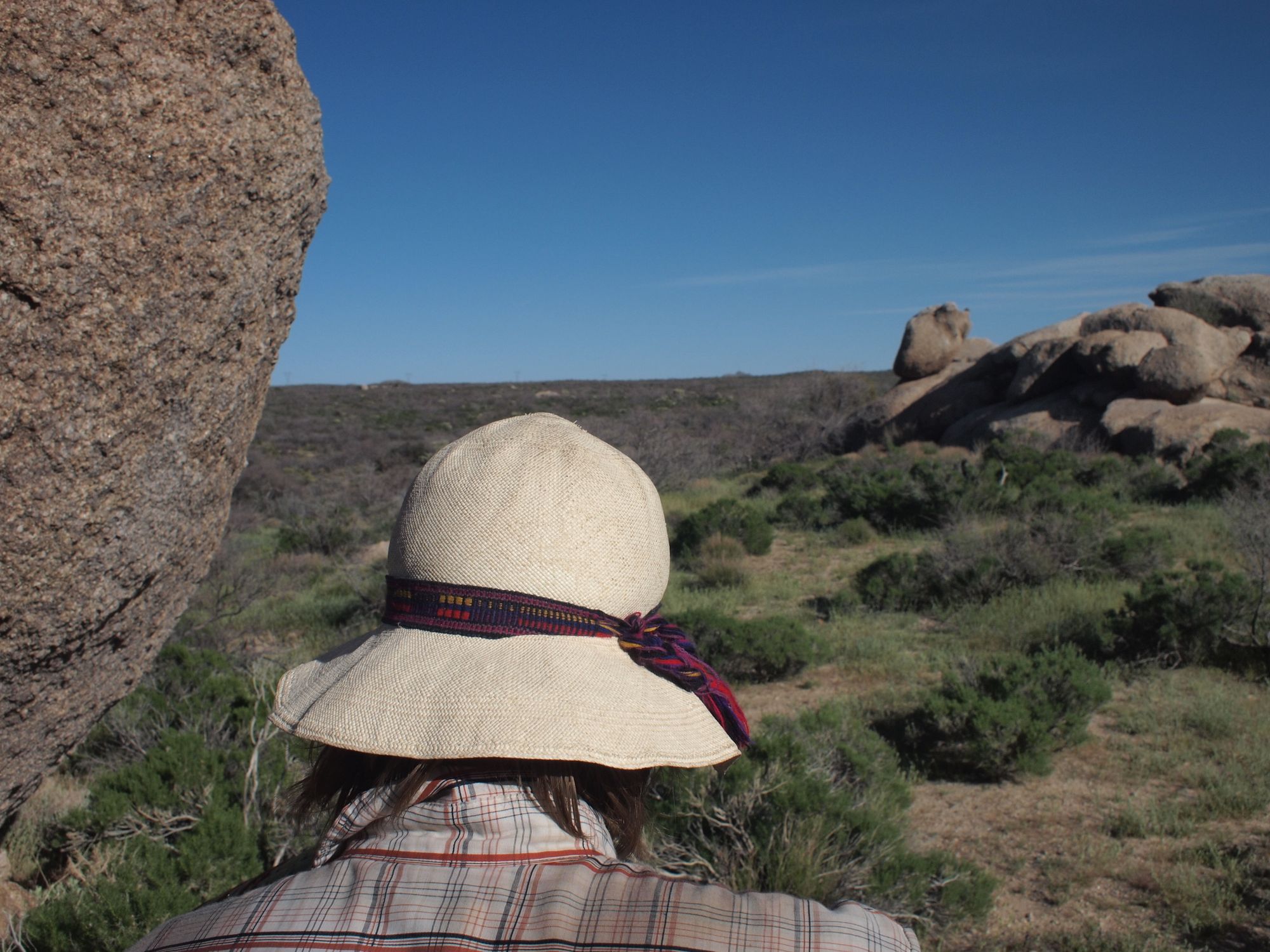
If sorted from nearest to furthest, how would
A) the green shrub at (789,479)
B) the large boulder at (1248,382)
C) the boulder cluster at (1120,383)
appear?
1. the boulder cluster at (1120,383)
2. the green shrub at (789,479)
3. the large boulder at (1248,382)

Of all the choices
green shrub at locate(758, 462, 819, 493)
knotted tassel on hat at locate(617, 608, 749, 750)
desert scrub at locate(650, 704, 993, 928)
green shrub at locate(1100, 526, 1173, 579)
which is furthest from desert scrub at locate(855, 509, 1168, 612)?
knotted tassel on hat at locate(617, 608, 749, 750)

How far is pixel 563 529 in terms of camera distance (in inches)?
47.5

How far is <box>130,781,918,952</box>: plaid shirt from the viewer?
882 millimetres

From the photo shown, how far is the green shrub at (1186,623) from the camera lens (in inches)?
234

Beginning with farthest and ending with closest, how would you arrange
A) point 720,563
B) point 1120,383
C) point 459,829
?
point 1120,383
point 720,563
point 459,829

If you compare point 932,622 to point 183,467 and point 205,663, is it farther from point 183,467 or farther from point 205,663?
point 183,467

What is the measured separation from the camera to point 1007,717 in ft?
15.5

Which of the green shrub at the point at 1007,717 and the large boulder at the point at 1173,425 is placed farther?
the large boulder at the point at 1173,425

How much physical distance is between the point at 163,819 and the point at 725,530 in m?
7.51

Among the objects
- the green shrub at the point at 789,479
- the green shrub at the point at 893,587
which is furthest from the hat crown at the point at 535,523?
the green shrub at the point at 789,479

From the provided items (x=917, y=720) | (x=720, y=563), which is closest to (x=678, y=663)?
(x=917, y=720)

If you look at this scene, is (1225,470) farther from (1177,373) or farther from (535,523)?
(535,523)

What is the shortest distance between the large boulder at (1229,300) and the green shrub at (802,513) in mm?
9622

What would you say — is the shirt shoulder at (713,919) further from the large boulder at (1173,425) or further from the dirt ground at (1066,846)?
the large boulder at (1173,425)
